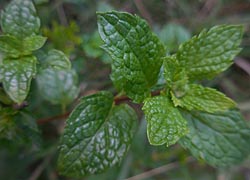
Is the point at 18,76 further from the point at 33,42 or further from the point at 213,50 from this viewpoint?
the point at 213,50

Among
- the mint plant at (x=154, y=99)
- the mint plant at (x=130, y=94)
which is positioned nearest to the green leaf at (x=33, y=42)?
the mint plant at (x=130, y=94)

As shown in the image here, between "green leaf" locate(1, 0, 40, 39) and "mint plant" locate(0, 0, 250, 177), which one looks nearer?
"mint plant" locate(0, 0, 250, 177)

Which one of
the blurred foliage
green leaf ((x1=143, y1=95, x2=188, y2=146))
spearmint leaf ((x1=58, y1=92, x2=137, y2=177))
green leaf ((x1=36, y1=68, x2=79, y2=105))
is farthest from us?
the blurred foliage

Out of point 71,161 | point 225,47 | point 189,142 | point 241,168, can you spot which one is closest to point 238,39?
point 225,47

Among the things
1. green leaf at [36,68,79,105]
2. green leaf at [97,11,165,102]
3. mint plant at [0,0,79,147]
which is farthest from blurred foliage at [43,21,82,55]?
green leaf at [97,11,165,102]

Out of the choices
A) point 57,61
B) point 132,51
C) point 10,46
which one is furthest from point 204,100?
point 10,46

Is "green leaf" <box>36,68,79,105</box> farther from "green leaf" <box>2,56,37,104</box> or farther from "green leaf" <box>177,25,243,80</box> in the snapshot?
"green leaf" <box>177,25,243,80</box>
